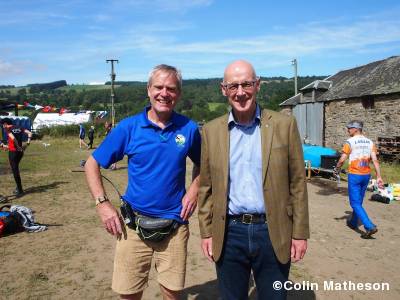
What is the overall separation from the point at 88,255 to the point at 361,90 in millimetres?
19091

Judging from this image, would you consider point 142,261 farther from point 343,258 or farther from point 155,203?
point 343,258

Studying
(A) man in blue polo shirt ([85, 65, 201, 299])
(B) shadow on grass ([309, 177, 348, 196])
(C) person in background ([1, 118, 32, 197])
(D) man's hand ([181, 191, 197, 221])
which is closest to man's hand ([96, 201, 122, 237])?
(A) man in blue polo shirt ([85, 65, 201, 299])

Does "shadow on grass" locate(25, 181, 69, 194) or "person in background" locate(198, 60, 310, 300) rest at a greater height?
"person in background" locate(198, 60, 310, 300)

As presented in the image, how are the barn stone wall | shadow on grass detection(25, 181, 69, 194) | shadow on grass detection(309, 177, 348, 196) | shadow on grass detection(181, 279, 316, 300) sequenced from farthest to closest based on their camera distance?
1. the barn stone wall
2. shadow on grass detection(25, 181, 69, 194)
3. shadow on grass detection(309, 177, 348, 196)
4. shadow on grass detection(181, 279, 316, 300)

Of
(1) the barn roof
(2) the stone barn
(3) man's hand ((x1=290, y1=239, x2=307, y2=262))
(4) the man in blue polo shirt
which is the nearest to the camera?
(3) man's hand ((x1=290, y1=239, x2=307, y2=262))

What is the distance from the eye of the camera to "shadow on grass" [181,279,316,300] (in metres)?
4.09

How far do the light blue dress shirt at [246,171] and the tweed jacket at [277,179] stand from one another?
45 mm

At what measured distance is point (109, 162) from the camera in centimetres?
282

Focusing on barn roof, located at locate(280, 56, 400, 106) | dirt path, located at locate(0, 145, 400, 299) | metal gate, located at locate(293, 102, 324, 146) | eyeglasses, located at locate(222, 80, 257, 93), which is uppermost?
barn roof, located at locate(280, 56, 400, 106)

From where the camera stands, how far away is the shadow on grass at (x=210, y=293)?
13.4 ft

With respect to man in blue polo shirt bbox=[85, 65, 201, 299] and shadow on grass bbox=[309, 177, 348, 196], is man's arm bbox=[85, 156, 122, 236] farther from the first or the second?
shadow on grass bbox=[309, 177, 348, 196]

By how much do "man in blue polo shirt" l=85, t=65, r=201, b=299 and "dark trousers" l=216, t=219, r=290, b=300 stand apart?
0.47 meters

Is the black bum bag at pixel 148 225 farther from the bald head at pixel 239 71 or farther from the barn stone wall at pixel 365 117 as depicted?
the barn stone wall at pixel 365 117

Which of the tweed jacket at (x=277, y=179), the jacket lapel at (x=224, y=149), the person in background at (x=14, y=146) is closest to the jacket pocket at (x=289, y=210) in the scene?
the tweed jacket at (x=277, y=179)
